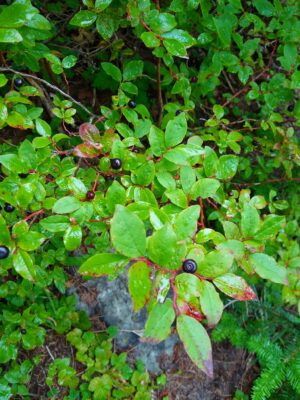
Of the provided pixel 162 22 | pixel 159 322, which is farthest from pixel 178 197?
pixel 162 22

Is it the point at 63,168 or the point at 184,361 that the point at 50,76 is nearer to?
the point at 63,168

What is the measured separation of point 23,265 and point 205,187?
58 centimetres

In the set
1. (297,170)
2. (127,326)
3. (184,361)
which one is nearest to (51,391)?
(127,326)

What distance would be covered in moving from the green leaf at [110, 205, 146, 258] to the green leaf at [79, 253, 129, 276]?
0.20 feet

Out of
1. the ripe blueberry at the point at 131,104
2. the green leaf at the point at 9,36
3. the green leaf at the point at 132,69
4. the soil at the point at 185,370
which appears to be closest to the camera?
the green leaf at the point at 9,36

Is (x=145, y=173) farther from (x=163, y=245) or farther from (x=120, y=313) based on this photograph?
(x=120, y=313)

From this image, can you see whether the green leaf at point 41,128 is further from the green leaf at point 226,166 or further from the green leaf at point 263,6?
the green leaf at point 263,6

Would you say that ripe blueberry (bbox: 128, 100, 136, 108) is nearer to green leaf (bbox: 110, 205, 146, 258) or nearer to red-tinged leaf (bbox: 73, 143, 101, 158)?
red-tinged leaf (bbox: 73, 143, 101, 158)

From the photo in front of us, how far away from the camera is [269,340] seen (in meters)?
2.53

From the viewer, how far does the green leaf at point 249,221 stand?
1.11 m

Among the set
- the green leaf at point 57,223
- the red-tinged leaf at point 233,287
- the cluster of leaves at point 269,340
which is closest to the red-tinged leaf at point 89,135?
the green leaf at point 57,223

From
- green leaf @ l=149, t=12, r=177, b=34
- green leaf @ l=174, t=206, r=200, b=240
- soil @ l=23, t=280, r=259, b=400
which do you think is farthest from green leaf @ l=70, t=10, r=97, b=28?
soil @ l=23, t=280, r=259, b=400

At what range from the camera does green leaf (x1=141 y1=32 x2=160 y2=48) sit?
1344mm

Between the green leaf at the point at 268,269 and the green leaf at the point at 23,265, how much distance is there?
0.61m
